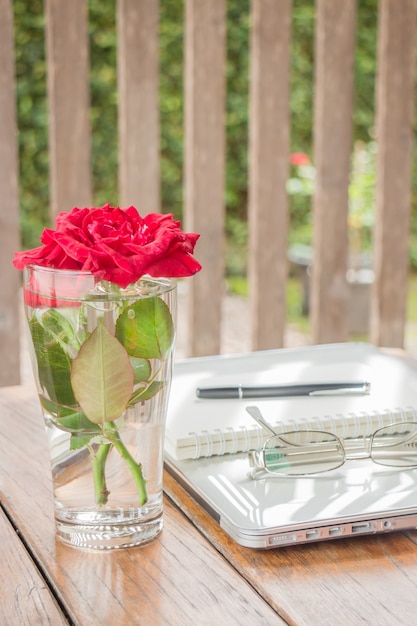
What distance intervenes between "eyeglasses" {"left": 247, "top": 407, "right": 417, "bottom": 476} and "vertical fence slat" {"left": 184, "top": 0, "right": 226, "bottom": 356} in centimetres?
115

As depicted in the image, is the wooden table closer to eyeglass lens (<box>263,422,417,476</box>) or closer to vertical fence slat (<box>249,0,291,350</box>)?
eyeglass lens (<box>263,422,417,476</box>)

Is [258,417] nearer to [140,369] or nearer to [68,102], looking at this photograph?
[140,369]

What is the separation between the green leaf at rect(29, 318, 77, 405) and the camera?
753 mm

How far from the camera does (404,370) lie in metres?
1.17

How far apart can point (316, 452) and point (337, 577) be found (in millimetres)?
166

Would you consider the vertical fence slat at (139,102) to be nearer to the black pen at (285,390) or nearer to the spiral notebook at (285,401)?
the spiral notebook at (285,401)

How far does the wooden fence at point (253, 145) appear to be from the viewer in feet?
6.23

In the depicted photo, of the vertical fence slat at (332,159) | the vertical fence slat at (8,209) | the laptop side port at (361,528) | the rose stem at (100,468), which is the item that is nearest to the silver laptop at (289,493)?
the laptop side port at (361,528)

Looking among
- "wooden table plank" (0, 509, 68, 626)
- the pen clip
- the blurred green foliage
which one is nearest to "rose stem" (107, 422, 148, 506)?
"wooden table plank" (0, 509, 68, 626)

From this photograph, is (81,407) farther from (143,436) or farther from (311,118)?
(311,118)

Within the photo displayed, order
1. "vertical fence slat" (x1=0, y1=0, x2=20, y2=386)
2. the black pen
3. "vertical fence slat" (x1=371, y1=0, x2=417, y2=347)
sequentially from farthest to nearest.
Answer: "vertical fence slat" (x1=371, y1=0, x2=417, y2=347) < "vertical fence slat" (x1=0, y1=0, x2=20, y2=386) < the black pen

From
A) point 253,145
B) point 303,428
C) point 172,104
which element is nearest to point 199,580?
point 303,428

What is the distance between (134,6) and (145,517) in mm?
1363

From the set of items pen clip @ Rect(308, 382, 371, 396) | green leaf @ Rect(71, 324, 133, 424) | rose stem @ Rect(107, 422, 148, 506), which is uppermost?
green leaf @ Rect(71, 324, 133, 424)
